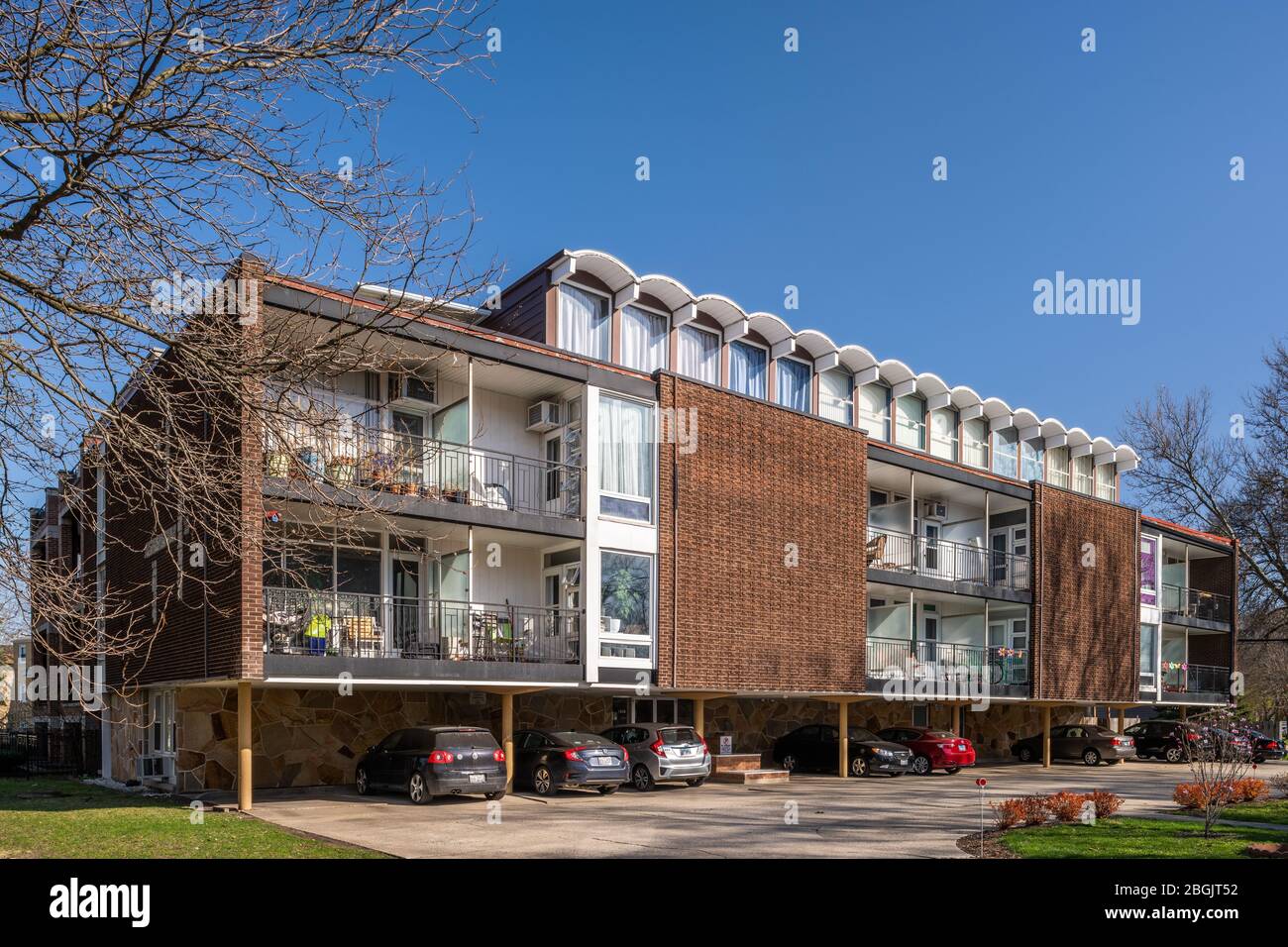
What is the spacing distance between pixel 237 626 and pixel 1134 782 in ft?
71.2

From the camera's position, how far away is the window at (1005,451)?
3803 centimetres

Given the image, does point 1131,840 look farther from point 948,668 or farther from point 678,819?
point 948,668

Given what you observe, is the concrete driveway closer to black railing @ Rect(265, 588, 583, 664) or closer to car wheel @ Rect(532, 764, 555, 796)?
car wheel @ Rect(532, 764, 555, 796)

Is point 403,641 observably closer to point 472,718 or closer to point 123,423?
point 472,718

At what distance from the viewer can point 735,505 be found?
25062 mm

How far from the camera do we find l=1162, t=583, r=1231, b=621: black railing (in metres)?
43.5

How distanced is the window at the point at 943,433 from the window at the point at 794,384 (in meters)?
6.74

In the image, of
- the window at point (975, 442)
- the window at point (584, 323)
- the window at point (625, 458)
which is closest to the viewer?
the window at point (625, 458)

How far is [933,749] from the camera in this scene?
29297 mm

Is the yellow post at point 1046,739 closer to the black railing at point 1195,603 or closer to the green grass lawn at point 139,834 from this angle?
the black railing at point 1195,603

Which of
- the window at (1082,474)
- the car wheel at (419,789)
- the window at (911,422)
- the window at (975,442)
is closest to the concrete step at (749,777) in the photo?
the car wheel at (419,789)

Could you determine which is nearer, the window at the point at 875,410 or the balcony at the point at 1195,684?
the window at the point at 875,410

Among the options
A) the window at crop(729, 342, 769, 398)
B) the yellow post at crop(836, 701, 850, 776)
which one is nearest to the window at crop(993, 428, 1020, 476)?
the window at crop(729, 342, 769, 398)
